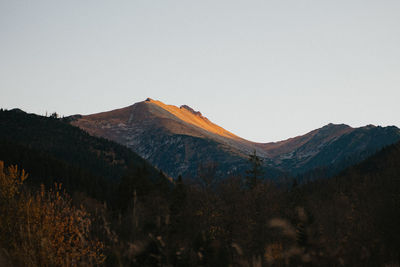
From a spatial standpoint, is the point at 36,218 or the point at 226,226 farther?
the point at 226,226

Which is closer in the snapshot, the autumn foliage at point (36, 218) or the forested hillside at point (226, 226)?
the forested hillside at point (226, 226)

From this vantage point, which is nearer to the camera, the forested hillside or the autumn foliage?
the forested hillside

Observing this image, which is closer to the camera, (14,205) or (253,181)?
(14,205)

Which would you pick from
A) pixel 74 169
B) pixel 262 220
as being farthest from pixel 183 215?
pixel 74 169

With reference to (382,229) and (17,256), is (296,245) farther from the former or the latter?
(382,229)

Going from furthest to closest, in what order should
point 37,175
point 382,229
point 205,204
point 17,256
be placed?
1. point 37,175
2. point 205,204
3. point 382,229
4. point 17,256

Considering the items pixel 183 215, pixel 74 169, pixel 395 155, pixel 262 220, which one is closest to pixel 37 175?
pixel 74 169

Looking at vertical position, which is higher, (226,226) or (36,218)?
(36,218)

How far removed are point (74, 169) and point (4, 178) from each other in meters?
141

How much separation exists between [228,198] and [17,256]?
3451cm

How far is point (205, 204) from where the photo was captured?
42.3 metres

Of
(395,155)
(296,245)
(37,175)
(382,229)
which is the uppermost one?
(395,155)

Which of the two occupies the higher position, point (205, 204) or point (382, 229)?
point (382, 229)

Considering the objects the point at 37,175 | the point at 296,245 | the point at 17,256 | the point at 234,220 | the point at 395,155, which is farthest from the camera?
the point at 37,175
